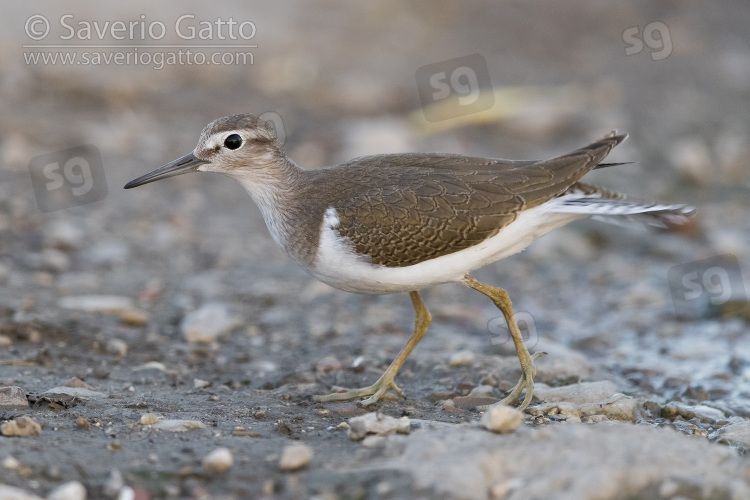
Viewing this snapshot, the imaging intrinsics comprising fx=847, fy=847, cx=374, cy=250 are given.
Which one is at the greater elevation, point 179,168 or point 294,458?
point 179,168

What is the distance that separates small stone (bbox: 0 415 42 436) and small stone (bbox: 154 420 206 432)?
648 mm

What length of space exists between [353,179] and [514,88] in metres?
7.96

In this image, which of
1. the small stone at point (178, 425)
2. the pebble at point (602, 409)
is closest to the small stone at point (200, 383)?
the small stone at point (178, 425)

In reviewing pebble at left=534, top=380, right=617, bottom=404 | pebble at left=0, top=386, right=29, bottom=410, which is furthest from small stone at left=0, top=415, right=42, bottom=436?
pebble at left=534, top=380, right=617, bottom=404

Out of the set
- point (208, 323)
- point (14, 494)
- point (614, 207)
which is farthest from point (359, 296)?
point (14, 494)

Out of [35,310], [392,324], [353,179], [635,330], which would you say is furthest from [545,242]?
[35,310]

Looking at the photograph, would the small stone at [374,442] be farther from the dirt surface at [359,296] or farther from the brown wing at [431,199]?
the brown wing at [431,199]

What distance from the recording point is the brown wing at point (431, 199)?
5637mm

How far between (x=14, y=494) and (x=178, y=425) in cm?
119

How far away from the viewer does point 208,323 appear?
755 centimetres

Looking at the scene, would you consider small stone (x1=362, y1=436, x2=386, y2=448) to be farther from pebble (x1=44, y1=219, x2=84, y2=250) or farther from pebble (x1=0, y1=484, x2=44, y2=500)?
pebble (x1=44, y1=219, x2=84, y2=250)

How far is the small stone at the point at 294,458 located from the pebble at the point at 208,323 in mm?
3181

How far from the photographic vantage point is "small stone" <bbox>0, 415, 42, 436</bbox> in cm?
458

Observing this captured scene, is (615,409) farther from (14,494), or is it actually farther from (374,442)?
(14,494)
